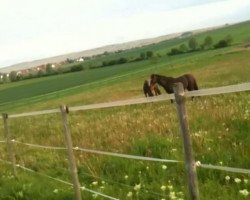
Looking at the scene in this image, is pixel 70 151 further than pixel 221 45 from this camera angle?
No

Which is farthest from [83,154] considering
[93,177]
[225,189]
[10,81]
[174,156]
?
[10,81]

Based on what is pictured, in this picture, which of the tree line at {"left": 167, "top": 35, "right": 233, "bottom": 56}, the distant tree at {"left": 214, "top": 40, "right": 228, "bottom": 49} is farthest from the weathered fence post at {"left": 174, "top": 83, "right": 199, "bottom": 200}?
the tree line at {"left": 167, "top": 35, "right": 233, "bottom": 56}

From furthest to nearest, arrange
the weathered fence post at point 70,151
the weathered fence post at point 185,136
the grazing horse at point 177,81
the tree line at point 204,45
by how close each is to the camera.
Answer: the tree line at point 204,45 → the grazing horse at point 177,81 → the weathered fence post at point 70,151 → the weathered fence post at point 185,136

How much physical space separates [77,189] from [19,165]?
4053mm

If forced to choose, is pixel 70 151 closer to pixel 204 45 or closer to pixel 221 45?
pixel 221 45

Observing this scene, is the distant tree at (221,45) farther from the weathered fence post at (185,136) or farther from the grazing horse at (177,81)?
the weathered fence post at (185,136)

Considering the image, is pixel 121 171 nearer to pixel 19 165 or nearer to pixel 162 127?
pixel 162 127

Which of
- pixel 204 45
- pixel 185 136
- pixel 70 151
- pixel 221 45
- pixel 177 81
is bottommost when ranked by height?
pixel 221 45

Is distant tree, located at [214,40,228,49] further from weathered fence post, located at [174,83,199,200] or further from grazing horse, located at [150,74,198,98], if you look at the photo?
weathered fence post, located at [174,83,199,200]

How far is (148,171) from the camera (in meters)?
7.16

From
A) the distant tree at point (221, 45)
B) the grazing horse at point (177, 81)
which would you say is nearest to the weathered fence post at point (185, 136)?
the grazing horse at point (177, 81)

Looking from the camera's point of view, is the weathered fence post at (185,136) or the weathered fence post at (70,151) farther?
the weathered fence post at (70,151)

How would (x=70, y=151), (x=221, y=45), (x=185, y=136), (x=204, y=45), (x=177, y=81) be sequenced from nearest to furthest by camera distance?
(x=185, y=136) < (x=70, y=151) < (x=177, y=81) < (x=221, y=45) < (x=204, y=45)

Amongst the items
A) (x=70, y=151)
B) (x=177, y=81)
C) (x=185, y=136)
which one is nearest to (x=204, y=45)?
(x=177, y=81)
